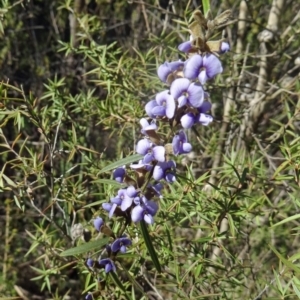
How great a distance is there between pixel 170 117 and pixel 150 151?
10cm

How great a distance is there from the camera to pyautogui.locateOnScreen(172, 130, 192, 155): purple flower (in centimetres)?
113

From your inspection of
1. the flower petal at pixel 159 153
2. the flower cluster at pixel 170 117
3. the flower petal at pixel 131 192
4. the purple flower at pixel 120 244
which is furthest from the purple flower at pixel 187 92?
the purple flower at pixel 120 244

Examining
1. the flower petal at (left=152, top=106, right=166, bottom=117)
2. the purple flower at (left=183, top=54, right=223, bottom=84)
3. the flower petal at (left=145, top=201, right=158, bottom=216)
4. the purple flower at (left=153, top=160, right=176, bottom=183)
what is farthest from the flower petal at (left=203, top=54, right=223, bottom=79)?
the flower petal at (left=145, top=201, right=158, bottom=216)

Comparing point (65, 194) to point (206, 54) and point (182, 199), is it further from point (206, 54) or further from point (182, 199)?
point (206, 54)

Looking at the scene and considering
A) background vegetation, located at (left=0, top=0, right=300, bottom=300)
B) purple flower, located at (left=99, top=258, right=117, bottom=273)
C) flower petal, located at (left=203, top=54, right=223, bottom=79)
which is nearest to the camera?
flower petal, located at (left=203, top=54, right=223, bottom=79)

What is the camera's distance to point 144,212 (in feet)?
3.99

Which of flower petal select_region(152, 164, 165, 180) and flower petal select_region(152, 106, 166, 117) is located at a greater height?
flower petal select_region(152, 106, 166, 117)

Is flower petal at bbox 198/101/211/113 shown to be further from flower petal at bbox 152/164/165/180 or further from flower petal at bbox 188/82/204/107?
flower petal at bbox 152/164/165/180

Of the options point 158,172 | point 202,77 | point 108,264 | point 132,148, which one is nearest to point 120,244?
point 108,264

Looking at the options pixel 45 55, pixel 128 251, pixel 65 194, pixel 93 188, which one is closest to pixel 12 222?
pixel 45 55

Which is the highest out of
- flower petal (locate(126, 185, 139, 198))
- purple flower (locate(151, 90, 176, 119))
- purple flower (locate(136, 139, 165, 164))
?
purple flower (locate(151, 90, 176, 119))

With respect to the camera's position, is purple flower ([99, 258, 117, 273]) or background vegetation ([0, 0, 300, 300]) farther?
background vegetation ([0, 0, 300, 300])

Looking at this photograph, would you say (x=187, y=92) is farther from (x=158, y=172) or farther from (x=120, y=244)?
(x=120, y=244)

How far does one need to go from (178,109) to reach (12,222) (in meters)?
2.35
